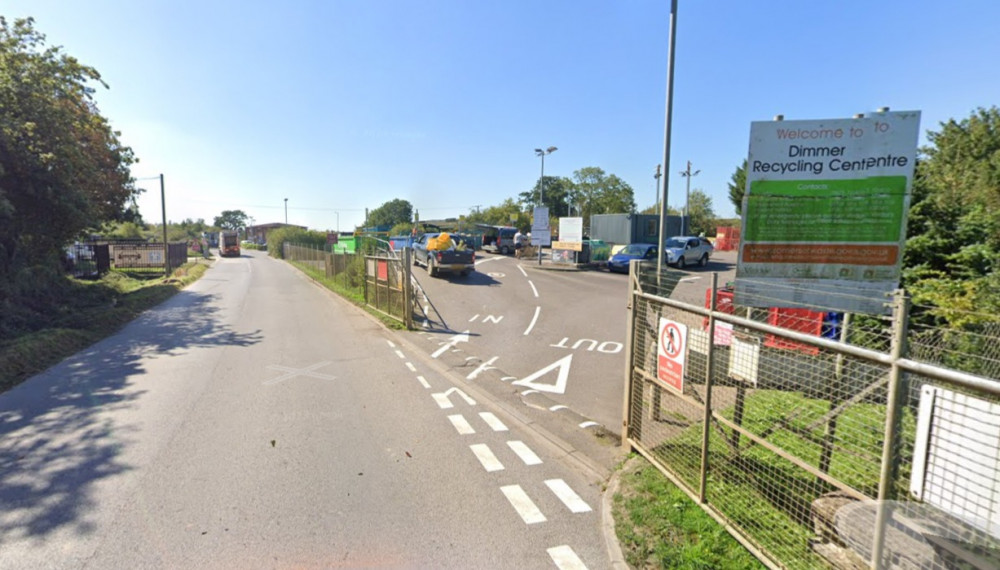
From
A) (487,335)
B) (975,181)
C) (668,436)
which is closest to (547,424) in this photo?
(668,436)

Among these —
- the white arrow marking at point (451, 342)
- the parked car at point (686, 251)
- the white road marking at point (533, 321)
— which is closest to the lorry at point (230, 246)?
the parked car at point (686, 251)

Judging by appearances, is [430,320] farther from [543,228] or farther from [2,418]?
[543,228]

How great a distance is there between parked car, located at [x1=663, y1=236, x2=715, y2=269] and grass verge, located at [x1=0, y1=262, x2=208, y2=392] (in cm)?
2375

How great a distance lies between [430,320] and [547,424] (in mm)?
8323

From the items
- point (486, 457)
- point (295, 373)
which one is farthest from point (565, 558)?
point (295, 373)

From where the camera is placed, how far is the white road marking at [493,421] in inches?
228

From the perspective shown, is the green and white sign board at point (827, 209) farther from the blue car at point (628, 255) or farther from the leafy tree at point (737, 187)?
the leafy tree at point (737, 187)

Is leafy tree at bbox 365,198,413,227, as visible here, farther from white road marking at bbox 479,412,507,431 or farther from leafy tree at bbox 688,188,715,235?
white road marking at bbox 479,412,507,431

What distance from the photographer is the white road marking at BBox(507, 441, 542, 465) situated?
4.87m

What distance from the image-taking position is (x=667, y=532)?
3529 millimetres

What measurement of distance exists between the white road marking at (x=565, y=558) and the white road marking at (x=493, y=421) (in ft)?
7.82

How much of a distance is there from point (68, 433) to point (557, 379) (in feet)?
21.8

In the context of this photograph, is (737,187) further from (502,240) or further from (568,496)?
(568,496)

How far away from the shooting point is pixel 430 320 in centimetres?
1377
